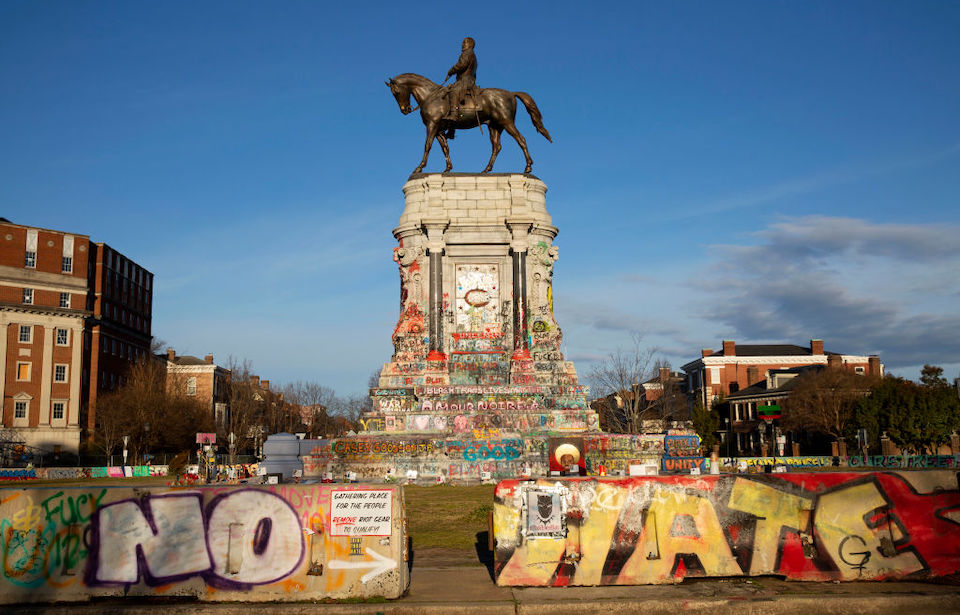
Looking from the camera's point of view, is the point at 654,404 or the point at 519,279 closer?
the point at 519,279

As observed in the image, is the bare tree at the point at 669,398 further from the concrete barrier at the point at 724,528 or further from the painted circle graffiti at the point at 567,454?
the concrete barrier at the point at 724,528

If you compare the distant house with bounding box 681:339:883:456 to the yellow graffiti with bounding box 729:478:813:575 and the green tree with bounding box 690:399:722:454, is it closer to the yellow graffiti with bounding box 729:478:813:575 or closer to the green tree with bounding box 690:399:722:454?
the green tree with bounding box 690:399:722:454

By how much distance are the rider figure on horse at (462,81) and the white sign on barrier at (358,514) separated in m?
36.1

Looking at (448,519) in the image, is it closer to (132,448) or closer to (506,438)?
(506,438)

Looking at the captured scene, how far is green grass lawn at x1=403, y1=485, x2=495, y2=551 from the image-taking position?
2103 centimetres

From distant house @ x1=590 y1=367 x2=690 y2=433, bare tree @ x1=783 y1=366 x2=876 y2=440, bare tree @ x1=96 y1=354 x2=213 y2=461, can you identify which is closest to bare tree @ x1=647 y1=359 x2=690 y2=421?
distant house @ x1=590 y1=367 x2=690 y2=433

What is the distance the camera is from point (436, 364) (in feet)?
144

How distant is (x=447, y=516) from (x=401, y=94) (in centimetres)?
2956

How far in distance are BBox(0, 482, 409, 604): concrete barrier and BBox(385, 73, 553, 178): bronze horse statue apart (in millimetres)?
35643

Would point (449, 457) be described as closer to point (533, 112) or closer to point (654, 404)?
point (533, 112)

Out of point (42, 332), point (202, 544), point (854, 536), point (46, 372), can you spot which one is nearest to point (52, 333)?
point (42, 332)

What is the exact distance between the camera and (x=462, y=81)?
157 feet

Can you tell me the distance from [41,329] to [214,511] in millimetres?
80185

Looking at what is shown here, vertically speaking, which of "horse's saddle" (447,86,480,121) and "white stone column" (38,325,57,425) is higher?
"horse's saddle" (447,86,480,121)
